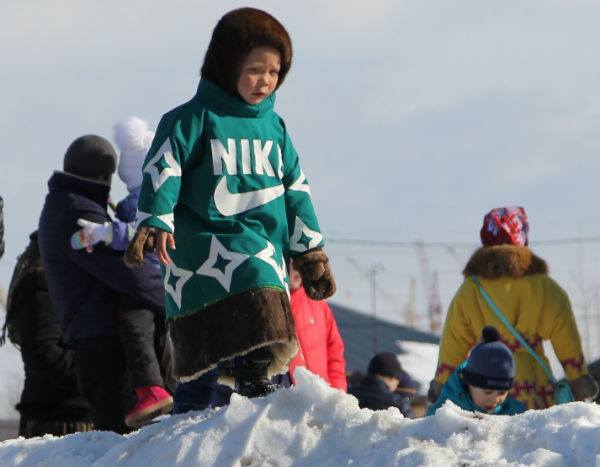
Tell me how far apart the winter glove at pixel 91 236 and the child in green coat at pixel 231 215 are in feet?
5.80

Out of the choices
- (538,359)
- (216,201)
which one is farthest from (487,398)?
(216,201)

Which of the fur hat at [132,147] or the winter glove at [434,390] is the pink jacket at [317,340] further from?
the fur hat at [132,147]

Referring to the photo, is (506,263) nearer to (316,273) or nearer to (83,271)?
(83,271)

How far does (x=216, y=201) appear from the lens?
541cm

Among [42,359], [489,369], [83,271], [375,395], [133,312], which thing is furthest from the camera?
[375,395]

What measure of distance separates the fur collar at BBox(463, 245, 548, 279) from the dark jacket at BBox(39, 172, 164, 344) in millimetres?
1973

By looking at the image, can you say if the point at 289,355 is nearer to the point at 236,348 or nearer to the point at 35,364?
the point at 236,348

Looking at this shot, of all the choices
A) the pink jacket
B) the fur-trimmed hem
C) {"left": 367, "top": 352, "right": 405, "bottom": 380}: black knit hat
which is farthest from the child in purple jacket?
{"left": 367, "top": 352, "right": 405, "bottom": 380}: black knit hat

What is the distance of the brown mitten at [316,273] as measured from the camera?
5.73 m

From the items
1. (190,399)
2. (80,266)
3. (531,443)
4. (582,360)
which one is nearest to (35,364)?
(80,266)

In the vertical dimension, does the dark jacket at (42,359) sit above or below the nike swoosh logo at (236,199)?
below

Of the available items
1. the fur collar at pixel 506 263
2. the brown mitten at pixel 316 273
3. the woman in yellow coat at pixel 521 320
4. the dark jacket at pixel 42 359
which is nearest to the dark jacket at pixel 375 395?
the woman in yellow coat at pixel 521 320

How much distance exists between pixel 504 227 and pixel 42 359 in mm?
2723

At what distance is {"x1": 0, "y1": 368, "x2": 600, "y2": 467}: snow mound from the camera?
4293 millimetres
